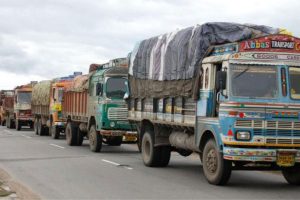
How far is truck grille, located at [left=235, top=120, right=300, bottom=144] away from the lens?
38.0 feet

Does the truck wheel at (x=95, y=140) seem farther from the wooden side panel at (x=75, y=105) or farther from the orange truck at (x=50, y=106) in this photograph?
the orange truck at (x=50, y=106)

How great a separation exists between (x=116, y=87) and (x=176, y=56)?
673 centimetres

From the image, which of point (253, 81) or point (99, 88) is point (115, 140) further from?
point (253, 81)

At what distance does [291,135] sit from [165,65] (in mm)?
4705

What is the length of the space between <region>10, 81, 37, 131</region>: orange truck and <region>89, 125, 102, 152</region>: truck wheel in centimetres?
2021

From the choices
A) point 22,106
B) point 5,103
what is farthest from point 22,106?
point 5,103

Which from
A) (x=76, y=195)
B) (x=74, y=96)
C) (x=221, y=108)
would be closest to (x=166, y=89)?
(x=221, y=108)

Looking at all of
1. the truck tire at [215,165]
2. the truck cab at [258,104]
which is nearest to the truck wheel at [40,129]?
the truck tire at [215,165]

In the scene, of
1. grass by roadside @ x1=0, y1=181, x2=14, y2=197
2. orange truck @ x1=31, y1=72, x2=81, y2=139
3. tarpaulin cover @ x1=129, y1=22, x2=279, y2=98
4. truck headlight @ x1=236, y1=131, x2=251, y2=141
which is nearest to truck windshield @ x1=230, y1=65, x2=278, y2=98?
truck headlight @ x1=236, y1=131, x2=251, y2=141

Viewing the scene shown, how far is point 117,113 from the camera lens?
2091cm

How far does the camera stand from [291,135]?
11.7 meters

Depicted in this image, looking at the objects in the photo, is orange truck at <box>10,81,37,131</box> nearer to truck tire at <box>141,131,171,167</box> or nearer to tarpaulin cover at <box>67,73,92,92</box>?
tarpaulin cover at <box>67,73,92,92</box>

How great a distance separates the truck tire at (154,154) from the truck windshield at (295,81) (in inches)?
201

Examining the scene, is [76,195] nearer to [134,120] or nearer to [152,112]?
[152,112]
